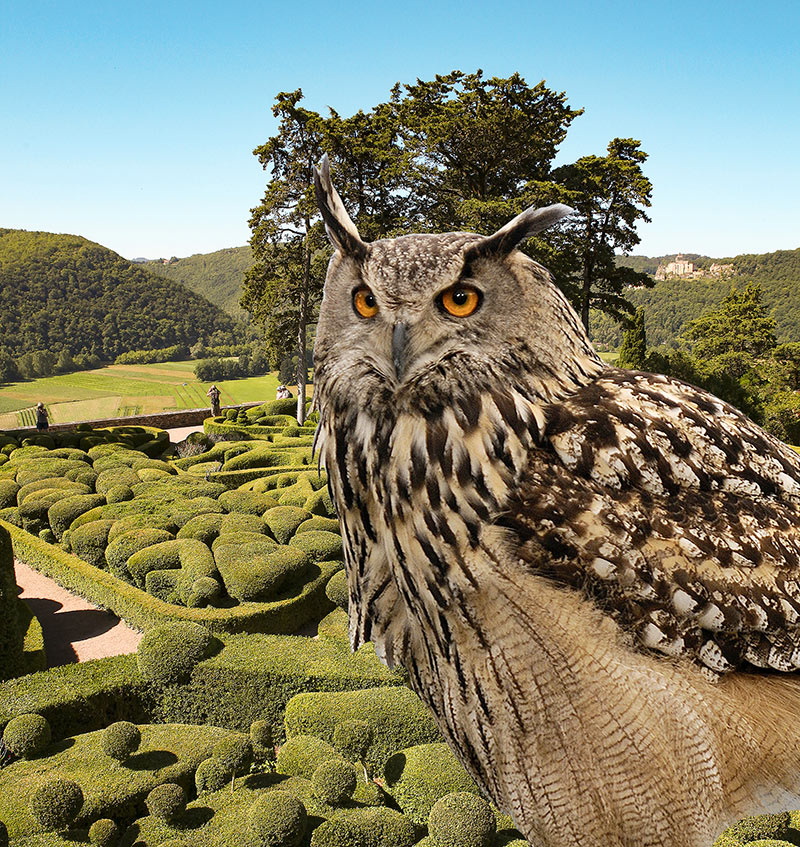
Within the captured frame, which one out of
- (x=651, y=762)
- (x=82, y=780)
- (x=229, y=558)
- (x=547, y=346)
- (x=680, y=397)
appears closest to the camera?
(x=651, y=762)

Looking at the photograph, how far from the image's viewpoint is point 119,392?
64.0 metres

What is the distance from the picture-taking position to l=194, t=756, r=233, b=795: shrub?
15.8 feet

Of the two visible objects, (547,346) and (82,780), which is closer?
(547,346)

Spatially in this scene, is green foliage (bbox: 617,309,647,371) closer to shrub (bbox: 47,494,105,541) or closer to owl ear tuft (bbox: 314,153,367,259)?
shrub (bbox: 47,494,105,541)

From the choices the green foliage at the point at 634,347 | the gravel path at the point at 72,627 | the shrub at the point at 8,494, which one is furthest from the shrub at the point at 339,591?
the green foliage at the point at 634,347

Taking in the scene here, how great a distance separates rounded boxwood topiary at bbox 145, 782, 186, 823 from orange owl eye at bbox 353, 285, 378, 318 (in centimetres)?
416

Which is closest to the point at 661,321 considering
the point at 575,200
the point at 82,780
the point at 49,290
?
the point at 575,200

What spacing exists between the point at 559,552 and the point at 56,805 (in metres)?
4.36

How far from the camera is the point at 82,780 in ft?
16.0

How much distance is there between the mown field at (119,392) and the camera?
175 feet

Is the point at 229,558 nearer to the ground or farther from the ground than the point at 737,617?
nearer to the ground

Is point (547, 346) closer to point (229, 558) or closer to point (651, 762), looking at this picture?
point (651, 762)

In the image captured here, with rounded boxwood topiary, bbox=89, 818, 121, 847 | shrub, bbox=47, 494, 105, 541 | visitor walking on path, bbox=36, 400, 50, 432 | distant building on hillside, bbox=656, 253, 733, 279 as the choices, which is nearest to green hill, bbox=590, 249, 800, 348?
distant building on hillside, bbox=656, 253, 733, 279

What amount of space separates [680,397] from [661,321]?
314ft
